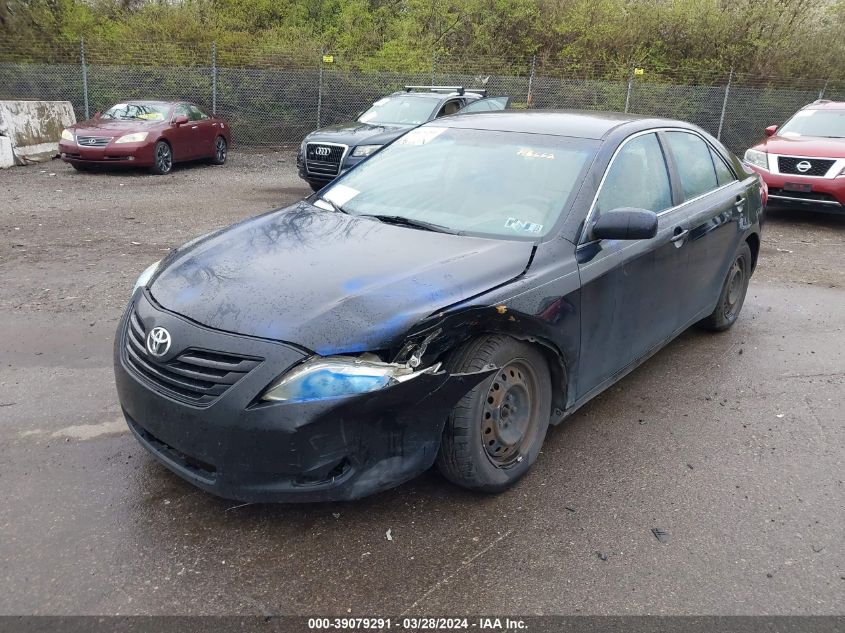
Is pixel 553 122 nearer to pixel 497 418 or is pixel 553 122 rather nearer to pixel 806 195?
pixel 497 418

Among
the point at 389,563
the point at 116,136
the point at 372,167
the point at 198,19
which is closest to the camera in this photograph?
the point at 389,563

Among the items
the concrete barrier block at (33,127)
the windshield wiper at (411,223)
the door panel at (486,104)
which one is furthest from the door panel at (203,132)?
the windshield wiper at (411,223)

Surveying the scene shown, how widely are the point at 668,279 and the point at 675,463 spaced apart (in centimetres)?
112

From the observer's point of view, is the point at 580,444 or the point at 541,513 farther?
the point at 580,444

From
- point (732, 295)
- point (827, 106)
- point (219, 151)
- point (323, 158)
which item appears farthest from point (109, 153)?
point (827, 106)

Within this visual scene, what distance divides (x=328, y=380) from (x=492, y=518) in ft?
3.37

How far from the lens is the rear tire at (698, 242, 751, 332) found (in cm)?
524

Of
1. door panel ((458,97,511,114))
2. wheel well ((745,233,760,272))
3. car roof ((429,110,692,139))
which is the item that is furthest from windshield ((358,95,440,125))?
car roof ((429,110,692,139))

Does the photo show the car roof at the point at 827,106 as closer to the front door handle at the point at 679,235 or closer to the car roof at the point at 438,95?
the car roof at the point at 438,95

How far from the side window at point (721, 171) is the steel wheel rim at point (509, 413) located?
266cm

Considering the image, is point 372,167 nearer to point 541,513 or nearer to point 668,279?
point 668,279

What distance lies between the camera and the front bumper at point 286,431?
8.39 ft

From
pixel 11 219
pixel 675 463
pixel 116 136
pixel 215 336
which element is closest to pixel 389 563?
pixel 215 336

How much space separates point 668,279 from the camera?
4.13m
